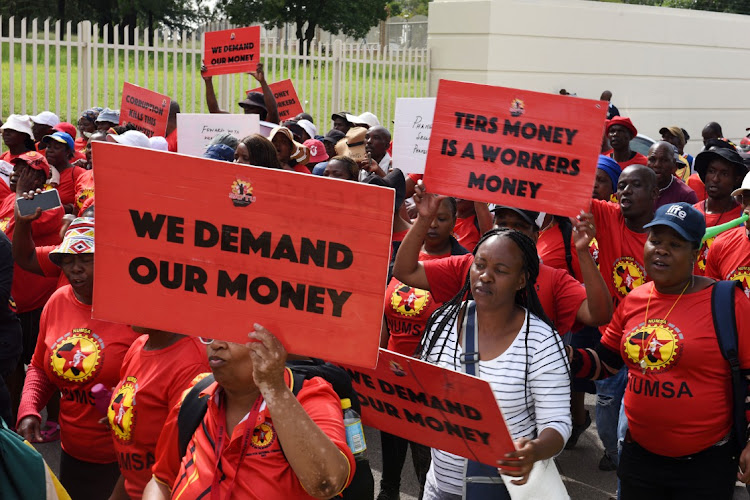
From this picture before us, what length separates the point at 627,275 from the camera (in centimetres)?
587

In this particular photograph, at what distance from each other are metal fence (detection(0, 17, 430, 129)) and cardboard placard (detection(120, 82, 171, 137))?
3336 mm

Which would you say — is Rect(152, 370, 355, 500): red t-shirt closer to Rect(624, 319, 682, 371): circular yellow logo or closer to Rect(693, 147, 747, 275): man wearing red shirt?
Rect(624, 319, 682, 371): circular yellow logo

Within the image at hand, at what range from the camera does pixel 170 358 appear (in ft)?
12.6

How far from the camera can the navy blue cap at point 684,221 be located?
4355mm

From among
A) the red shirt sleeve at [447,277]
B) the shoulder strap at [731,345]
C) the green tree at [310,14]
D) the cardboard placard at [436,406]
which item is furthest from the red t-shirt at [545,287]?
the green tree at [310,14]

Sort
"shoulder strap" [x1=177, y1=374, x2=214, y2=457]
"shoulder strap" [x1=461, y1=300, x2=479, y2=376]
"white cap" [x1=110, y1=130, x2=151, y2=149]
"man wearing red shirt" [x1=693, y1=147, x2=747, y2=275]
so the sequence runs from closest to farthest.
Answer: "shoulder strap" [x1=177, y1=374, x2=214, y2=457], "shoulder strap" [x1=461, y1=300, x2=479, y2=376], "man wearing red shirt" [x1=693, y1=147, x2=747, y2=275], "white cap" [x1=110, y1=130, x2=151, y2=149]

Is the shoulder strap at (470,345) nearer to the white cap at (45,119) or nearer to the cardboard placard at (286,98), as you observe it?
the white cap at (45,119)

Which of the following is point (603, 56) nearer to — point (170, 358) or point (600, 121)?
point (600, 121)

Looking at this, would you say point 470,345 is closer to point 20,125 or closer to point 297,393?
point 297,393

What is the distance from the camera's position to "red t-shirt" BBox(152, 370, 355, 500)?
290 cm

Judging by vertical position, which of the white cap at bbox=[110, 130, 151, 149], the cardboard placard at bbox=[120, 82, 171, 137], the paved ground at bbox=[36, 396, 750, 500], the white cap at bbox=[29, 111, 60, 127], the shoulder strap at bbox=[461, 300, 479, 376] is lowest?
the paved ground at bbox=[36, 396, 750, 500]

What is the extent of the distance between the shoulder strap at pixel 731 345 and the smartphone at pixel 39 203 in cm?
429

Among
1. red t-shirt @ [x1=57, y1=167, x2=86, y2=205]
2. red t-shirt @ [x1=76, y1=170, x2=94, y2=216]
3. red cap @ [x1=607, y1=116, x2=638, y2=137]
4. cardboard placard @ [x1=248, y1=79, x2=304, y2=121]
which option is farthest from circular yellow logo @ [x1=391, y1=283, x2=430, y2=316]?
cardboard placard @ [x1=248, y1=79, x2=304, y2=121]

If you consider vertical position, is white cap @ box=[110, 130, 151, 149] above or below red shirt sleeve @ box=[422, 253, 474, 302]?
above
